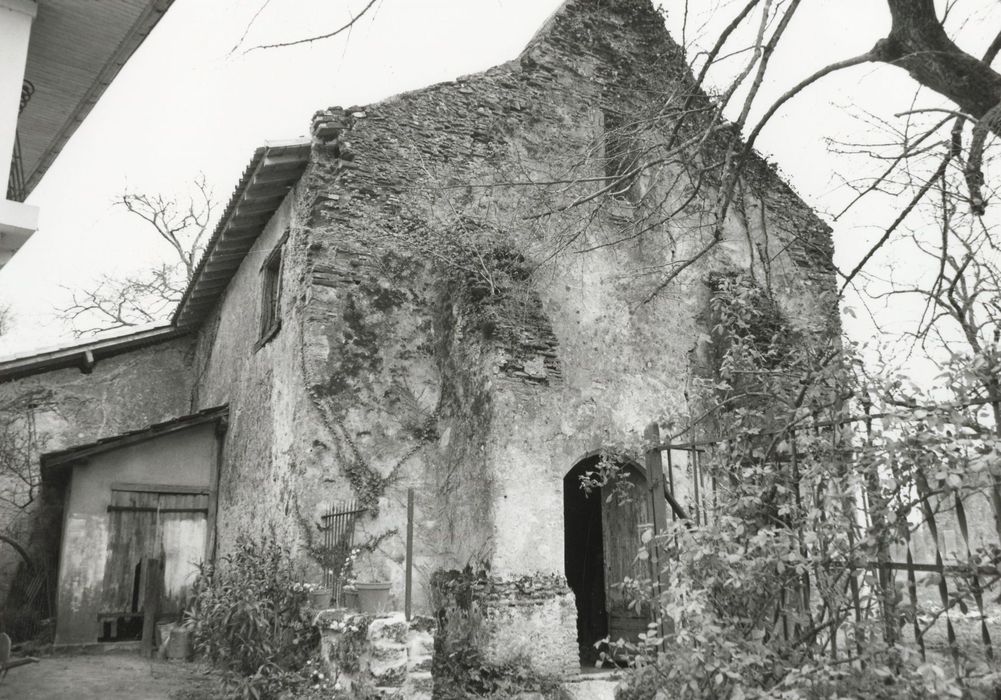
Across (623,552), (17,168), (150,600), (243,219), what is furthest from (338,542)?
(17,168)

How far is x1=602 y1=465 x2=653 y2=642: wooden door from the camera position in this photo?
8.97m

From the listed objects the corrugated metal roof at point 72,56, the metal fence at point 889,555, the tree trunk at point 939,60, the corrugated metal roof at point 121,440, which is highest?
the corrugated metal roof at point 72,56

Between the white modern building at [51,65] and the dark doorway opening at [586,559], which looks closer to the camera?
the white modern building at [51,65]

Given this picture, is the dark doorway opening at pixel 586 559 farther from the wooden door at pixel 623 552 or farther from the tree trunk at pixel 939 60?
the tree trunk at pixel 939 60

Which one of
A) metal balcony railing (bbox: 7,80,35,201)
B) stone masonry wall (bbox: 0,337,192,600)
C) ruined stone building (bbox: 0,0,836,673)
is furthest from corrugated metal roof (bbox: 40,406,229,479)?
metal balcony railing (bbox: 7,80,35,201)

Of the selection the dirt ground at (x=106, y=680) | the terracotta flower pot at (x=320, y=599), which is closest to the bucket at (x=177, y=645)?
the dirt ground at (x=106, y=680)

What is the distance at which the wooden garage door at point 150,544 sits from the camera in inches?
444

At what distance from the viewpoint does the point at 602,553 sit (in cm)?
1123

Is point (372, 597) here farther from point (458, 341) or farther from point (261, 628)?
point (458, 341)

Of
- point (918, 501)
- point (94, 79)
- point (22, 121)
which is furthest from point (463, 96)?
point (918, 501)

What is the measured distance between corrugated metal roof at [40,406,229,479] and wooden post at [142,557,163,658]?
5.52 feet

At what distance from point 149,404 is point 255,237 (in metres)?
4.41

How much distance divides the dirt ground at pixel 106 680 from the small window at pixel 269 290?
4307 mm

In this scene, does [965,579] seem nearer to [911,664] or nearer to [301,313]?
[911,664]
